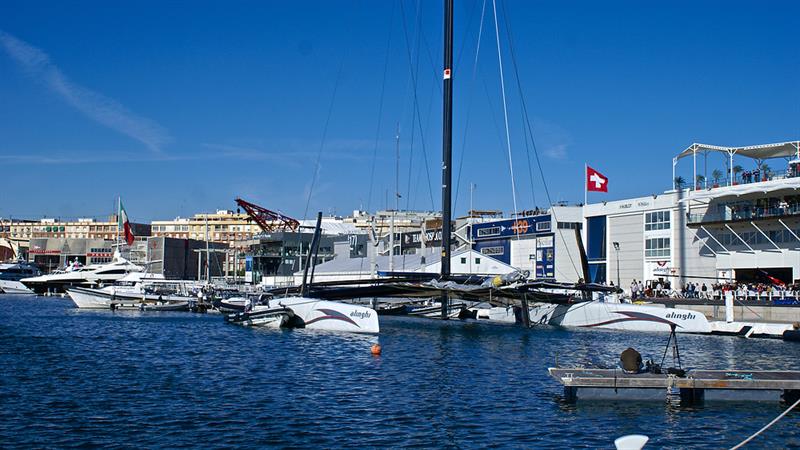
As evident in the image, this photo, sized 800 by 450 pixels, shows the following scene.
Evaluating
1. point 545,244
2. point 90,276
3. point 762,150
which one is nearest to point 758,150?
point 762,150

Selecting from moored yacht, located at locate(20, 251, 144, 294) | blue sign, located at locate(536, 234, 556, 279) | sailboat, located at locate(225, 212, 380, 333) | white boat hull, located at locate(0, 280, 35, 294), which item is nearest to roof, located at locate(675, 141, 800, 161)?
blue sign, located at locate(536, 234, 556, 279)

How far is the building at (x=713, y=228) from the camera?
58.3m

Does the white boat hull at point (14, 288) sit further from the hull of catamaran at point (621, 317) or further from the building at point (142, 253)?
the hull of catamaran at point (621, 317)

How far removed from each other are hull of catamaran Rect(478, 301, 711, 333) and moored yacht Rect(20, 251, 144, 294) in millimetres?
57648

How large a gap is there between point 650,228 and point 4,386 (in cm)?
5632

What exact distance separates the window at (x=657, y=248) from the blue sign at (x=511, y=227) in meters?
12.6

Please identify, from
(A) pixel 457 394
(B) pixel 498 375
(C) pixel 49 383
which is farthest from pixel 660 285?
(C) pixel 49 383

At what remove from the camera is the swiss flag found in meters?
67.8

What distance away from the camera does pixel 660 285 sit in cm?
6231

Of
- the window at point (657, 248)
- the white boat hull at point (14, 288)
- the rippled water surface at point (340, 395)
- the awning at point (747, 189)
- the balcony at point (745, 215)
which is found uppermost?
the awning at point (747, 189)

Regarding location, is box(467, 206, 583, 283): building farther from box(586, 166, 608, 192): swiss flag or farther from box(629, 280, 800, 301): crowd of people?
box(629, 280, 800, 301): crowd of people

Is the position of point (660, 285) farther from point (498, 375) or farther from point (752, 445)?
point (752, 445)

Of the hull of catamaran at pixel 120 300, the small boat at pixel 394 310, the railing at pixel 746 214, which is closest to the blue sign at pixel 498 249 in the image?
the small boat at pixel 394 310

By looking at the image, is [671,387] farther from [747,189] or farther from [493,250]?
[493,250]
